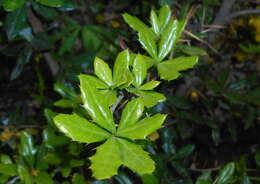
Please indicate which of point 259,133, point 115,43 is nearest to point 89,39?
point 115,43

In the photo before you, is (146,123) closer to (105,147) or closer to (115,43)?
(105,147)

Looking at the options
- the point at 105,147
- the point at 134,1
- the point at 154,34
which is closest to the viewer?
the point at 105,147

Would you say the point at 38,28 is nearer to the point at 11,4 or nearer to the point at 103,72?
the point at 11,4

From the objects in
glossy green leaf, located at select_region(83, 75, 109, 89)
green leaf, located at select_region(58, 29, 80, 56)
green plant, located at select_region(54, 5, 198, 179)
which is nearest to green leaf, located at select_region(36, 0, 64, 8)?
green plant, located at select_region(54, 5, 198, 179)

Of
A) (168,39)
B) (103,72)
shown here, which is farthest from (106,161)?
(168,39)

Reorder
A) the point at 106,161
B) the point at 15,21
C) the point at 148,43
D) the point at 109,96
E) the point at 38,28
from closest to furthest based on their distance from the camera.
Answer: the point at 106,161 → the point at 109,96 → the point at 148,43 → the point at 15,21 → the point at 38,28

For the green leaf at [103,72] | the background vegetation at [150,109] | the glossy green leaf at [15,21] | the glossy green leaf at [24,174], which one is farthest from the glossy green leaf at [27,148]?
the green leaf at [103,72]

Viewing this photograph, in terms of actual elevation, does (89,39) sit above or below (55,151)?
above
